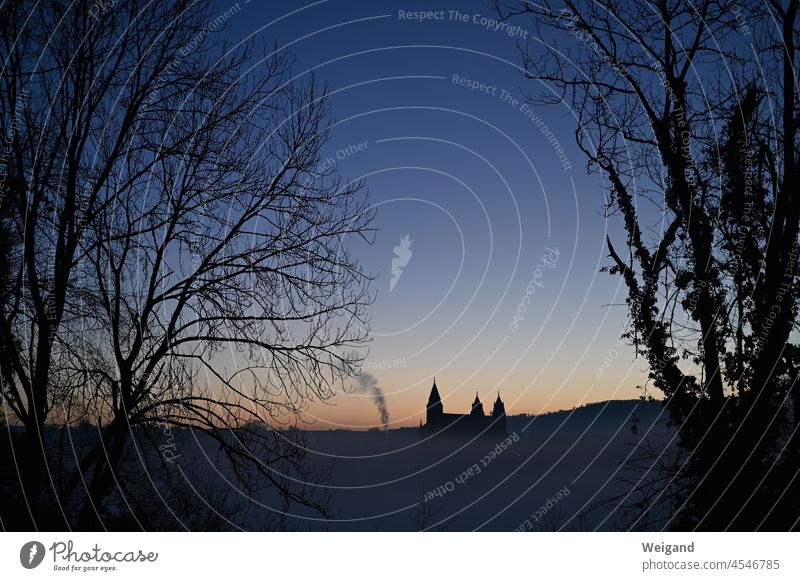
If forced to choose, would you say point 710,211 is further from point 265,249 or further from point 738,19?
point 265,249

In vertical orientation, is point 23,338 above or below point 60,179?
below

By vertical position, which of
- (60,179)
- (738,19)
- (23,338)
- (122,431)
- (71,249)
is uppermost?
(738,19)

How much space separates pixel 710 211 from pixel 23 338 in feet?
36.7

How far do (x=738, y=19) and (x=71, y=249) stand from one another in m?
11.5

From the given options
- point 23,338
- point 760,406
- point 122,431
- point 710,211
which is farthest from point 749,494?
point 23,338

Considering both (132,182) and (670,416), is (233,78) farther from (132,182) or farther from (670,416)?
(670,416)

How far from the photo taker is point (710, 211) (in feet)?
38.4

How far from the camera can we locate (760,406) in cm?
1091
